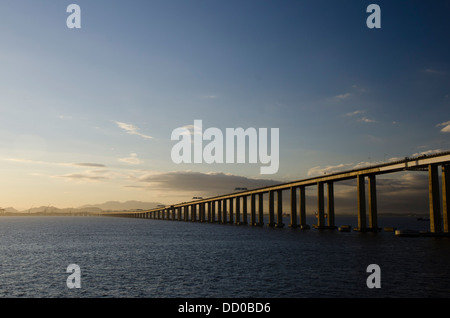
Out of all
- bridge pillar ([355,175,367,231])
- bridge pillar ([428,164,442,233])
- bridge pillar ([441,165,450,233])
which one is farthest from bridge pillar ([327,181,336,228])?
bridge pillar ([441,165,450,233])

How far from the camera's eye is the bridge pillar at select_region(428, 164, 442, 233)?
9062 centimetres

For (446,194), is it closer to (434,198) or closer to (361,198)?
(434,198)

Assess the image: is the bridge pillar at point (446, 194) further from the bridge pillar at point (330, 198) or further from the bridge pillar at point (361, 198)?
the bridge pillar at point (330, 198)

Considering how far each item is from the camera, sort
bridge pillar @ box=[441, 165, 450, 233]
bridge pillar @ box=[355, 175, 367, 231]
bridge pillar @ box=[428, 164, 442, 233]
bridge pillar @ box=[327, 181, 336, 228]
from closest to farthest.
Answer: bridge pillar @ box=[441, 165, 450, 233] < bridge pillar @ box=[428, 164, 442, 233] < bridge pillar @ box=[355, 175, 367, 231] < bridge pillar @ box=[327, 181, 336, 228]

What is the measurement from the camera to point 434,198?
90688 mm

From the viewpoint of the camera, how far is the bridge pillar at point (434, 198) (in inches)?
3568

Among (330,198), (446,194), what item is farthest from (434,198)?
(330,198)

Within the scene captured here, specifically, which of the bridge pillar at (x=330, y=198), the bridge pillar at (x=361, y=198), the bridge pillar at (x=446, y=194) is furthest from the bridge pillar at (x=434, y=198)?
the bridge pillar at (x=330, y=198)

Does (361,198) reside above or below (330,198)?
below

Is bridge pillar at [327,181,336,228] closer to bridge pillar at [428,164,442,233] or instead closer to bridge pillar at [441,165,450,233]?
bridge pillar at [428,164,442,233]

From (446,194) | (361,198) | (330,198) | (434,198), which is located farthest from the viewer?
(330,198)

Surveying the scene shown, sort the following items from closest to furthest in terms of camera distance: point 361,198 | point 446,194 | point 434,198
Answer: point 446,194
point 434,198
point 361,198

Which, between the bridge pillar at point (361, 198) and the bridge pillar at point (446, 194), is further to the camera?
the bridge pillar at point (361, 198)
